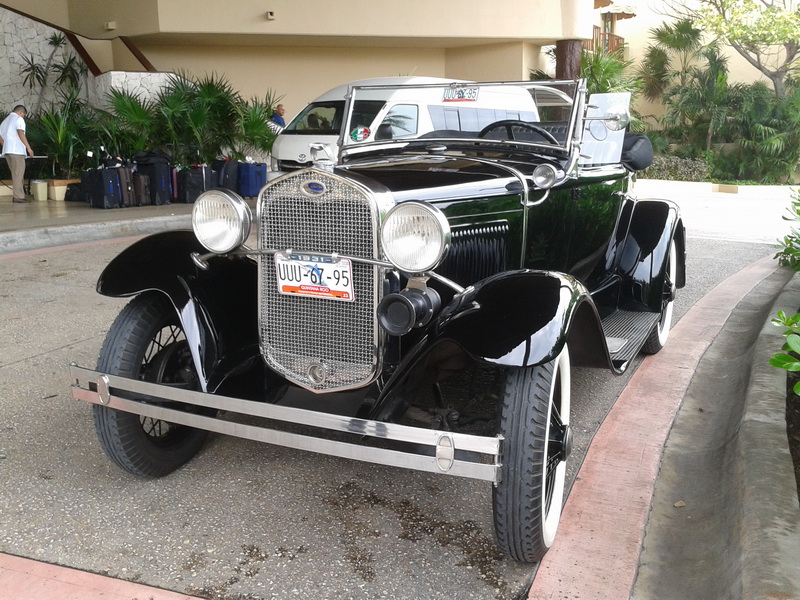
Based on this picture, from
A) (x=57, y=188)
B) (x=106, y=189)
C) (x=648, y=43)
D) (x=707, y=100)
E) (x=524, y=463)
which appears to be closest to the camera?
(x=524, y=463)

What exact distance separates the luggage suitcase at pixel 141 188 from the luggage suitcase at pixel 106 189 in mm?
291

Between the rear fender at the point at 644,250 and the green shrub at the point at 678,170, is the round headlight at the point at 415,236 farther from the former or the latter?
the green shrub at the point at 678,170

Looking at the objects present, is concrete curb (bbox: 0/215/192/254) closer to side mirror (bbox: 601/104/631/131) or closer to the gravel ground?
the gravel ground

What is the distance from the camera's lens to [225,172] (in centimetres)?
1202

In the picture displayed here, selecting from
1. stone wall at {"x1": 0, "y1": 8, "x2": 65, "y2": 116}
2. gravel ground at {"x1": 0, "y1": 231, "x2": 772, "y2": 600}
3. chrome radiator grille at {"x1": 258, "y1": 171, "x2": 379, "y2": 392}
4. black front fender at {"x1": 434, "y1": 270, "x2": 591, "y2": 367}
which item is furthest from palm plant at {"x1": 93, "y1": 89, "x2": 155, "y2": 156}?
black front fender at {"x1": 434, "y1": 270, "x2": 591, "y2": 367}

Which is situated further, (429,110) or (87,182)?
(87,182)

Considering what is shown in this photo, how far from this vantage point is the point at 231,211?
274 cm

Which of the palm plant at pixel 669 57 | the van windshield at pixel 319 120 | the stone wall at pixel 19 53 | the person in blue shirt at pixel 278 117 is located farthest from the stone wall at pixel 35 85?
→ the palm plant at pixel 669 57

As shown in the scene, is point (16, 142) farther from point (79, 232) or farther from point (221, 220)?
point (221, 220)

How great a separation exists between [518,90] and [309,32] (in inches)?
496

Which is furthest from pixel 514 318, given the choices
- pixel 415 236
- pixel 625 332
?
pixel 625 332

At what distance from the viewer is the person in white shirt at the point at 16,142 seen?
10844mm

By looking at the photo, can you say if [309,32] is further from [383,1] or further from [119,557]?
[119,557]

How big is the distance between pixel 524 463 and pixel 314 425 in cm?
67
